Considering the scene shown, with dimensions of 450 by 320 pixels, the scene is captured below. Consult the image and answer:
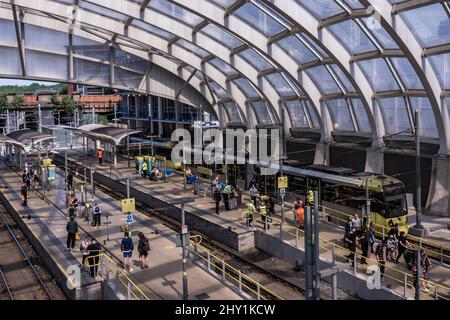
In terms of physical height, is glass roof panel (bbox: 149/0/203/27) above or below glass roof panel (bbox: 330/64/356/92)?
above

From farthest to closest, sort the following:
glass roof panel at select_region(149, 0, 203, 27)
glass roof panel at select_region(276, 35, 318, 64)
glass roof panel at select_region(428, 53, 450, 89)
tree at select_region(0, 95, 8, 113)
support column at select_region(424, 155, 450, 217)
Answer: tree at select_region(0, 95, 8, 113), glass roof panel at select_region(276, 35, 318, 64), glass roof panel at select_region(149, 0, 203, 27), support column at select_region(424, 155, 450, 217), glass roof panel at select_region(428, 53, 450, 89)

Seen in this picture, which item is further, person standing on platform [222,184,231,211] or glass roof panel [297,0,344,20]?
person standing on platform [222,184,231,211]

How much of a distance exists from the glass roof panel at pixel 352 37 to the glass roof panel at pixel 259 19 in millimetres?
3340

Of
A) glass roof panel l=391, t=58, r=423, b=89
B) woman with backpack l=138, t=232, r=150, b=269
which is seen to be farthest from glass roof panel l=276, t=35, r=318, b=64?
woman with backpack l=138, t=232, r=150, b=269

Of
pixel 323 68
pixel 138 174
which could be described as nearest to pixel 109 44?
pixel 138 174

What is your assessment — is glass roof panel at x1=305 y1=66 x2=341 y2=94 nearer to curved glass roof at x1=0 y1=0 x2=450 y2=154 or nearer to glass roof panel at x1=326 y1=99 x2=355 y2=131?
curved glass roof at x1=0 y1=0 x2=450 y2=154

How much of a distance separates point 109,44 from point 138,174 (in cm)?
990

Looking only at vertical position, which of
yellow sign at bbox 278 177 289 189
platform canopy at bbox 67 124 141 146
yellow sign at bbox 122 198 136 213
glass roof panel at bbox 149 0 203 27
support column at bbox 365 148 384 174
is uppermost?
glass roof panel at bbox 149 0 203 27

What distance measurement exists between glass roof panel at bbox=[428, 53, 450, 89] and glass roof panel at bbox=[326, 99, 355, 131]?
25.4ft

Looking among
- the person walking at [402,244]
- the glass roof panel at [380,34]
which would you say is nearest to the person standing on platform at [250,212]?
the person walking at [402,244]

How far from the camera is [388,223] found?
64.0 feet

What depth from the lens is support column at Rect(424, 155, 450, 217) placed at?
23.1 m

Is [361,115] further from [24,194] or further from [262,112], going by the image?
[24,194]

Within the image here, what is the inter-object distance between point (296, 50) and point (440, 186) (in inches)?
440
